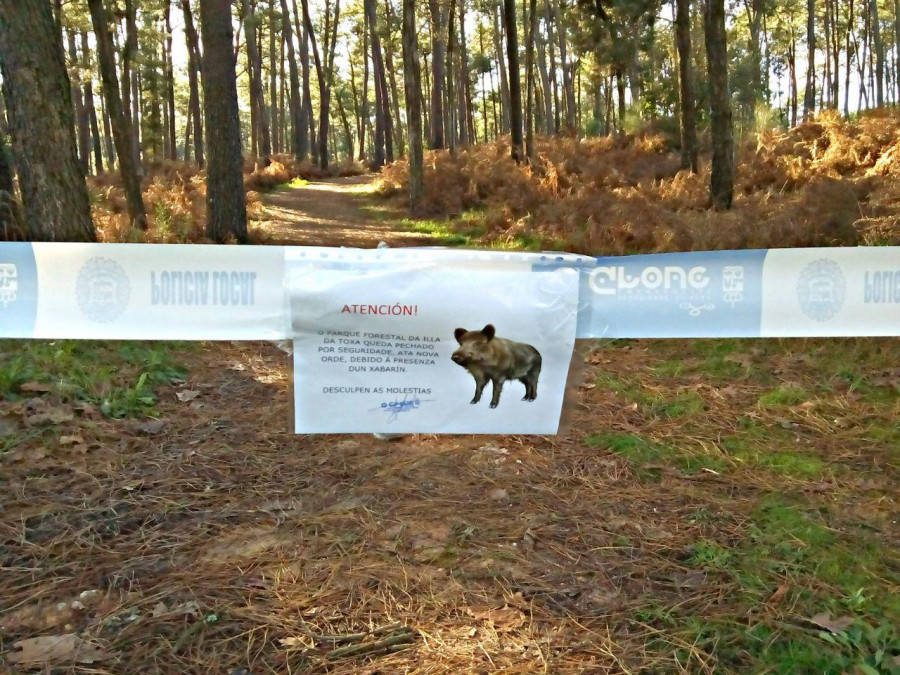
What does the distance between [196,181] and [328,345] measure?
20.5m

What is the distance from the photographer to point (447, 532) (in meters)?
3.35

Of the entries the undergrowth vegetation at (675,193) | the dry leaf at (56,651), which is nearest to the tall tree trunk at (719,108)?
the undergrowth vegetation at (675,193)

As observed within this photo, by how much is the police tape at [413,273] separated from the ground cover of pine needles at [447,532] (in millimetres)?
493

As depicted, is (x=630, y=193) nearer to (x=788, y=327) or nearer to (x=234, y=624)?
(x=788, y=327)

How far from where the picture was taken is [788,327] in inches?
114

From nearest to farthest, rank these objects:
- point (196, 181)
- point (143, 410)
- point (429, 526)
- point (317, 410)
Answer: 1. point (317, 410)
2. point (429, 526)
3. point (143, 410)
4. point (196, 181)

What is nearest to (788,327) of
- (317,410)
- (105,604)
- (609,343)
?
(317,410)

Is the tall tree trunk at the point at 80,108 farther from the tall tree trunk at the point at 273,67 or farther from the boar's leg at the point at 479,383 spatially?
the boar's leg at the point at 479,383

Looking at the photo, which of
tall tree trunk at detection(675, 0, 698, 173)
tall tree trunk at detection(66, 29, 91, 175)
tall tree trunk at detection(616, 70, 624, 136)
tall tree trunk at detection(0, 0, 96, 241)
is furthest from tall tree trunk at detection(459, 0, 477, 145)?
tall tree trunk at detection(0, 0, 96, 241)

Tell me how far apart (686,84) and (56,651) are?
51.5 feet

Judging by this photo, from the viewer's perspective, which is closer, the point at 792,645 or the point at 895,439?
the point at 792,645

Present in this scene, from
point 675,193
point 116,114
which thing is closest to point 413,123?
point 675,193

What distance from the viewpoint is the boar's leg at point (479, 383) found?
8.79 feet

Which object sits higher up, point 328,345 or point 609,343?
point 328,345
